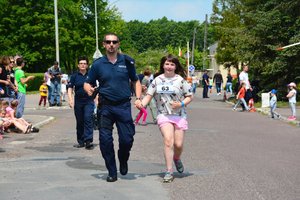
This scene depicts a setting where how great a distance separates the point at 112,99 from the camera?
23.5 feet

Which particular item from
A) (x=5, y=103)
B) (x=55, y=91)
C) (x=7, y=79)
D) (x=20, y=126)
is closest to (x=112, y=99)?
(x=7, y=79)

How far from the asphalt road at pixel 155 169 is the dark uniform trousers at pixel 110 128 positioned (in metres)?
0.35

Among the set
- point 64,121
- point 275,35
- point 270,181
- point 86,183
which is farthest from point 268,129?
point 275,35

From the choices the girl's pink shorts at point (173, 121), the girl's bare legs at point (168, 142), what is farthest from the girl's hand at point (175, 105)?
the girl's bare legs at point (168, 142)

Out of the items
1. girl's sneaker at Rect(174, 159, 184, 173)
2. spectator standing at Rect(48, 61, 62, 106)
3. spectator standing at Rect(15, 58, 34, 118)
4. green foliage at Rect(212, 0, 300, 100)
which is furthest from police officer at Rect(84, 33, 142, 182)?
green foliage at Rect(212, 0, 300, 100)

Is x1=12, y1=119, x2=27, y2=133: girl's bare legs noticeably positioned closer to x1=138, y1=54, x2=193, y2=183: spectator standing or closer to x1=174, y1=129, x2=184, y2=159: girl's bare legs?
x1=138, y1=54, x2=193, y2=183: spectator standing

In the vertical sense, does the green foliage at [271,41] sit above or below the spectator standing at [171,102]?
above

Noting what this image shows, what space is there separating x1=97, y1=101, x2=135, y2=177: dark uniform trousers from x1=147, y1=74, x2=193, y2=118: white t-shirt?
18.0 inches

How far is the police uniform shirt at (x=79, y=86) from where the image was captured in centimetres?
1055

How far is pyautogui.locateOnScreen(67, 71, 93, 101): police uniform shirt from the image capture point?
1055cm

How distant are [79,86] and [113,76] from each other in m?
3.60

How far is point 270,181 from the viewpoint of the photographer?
7258mm

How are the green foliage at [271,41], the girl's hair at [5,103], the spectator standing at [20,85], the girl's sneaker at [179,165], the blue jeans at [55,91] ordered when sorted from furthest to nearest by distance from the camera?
1. the green foliage at [271,41]
2. the blue jeans at [55,91]
3. the spectator standing at [20,85]
4. the girl's hair at [5,103]
5. the girl's sneaker at [179,165]

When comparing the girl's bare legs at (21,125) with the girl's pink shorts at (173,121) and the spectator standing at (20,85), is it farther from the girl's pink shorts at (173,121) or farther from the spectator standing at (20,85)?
the girl's pink shorts at (173,121)
